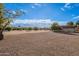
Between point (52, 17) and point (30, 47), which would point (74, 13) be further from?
point (30, 47)

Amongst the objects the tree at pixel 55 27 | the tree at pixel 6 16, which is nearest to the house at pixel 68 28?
the tree at pixel 55 27

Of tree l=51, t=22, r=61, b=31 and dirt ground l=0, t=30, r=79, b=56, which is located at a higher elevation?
tree l=51, t=22, r=61, b=31

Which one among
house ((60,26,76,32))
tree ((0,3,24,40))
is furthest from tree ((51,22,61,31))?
tree ((0,3,24,40))

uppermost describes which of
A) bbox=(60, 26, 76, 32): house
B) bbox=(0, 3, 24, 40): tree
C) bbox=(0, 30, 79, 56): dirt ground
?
bbox=(0, 3, 24, 40): tree

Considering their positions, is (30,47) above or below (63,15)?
below

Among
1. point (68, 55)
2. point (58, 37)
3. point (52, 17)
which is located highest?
point (52, 17)

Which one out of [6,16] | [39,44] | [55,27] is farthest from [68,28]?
[6,16]

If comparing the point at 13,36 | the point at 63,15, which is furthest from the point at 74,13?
the point at 13,36

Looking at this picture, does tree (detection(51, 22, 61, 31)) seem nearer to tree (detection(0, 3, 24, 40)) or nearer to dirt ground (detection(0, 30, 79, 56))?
dirt ground (detection(0, 30, 79, 56))
